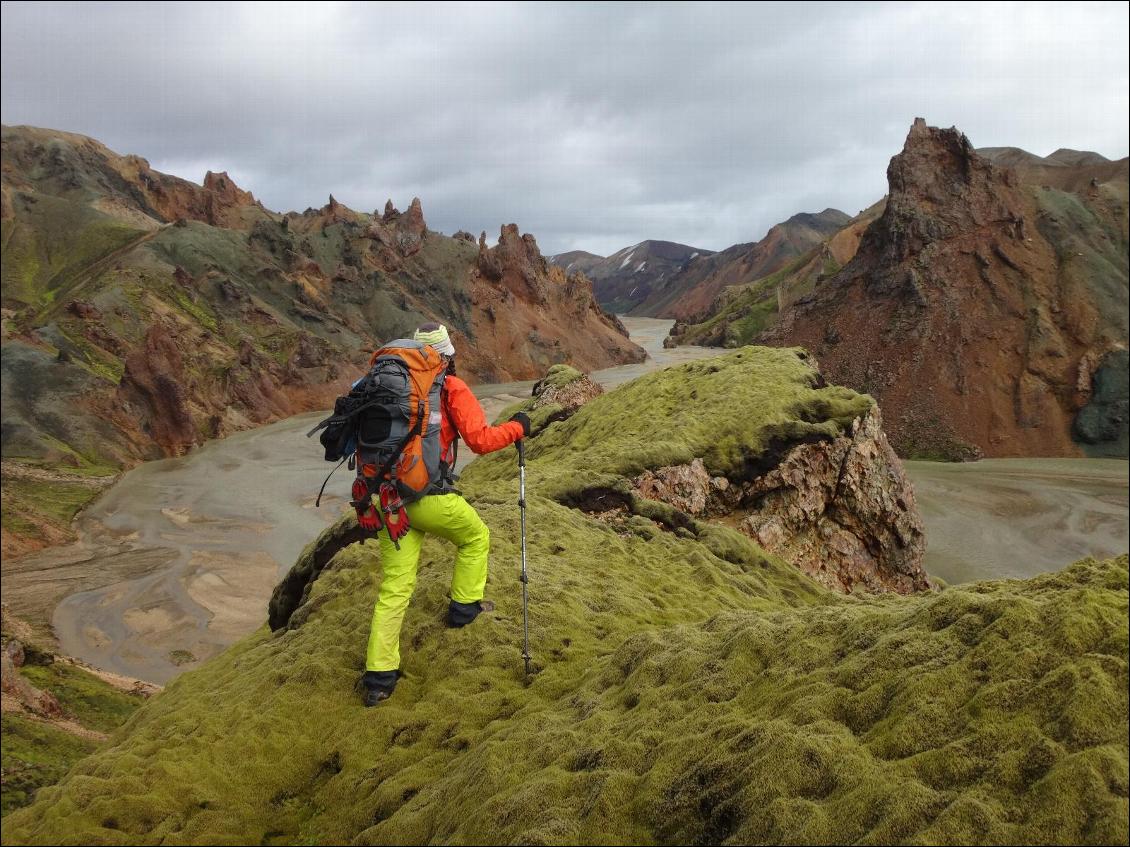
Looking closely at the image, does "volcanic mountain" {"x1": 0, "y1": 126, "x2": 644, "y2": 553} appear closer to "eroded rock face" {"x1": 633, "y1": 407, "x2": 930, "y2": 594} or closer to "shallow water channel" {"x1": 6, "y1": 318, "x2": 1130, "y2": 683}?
"shallow water channel" {"x1": 6, "y1": 318, "x2": 1130, "y2": 683}

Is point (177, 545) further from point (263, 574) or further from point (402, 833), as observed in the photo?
point (402, 833)

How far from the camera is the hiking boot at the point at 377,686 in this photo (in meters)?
7.71

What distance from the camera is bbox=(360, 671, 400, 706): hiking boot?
7707mm

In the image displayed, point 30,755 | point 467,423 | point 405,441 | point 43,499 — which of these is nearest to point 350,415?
point 405,441

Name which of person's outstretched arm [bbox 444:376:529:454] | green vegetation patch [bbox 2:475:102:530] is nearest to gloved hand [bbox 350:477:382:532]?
person's outstretched arm [bbox 444:376:529:454]

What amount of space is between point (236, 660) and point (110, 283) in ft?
231

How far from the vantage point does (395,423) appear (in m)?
7.39

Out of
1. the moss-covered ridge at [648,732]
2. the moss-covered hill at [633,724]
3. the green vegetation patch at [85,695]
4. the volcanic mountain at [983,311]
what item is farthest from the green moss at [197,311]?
the moss-covered ridge at [648,732]

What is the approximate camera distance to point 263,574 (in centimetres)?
2850

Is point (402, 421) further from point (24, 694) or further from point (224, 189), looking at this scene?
point (224, 189)

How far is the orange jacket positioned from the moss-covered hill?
2.57 metres

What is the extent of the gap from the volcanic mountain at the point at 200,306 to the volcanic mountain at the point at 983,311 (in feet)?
152

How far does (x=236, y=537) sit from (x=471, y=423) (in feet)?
97.6

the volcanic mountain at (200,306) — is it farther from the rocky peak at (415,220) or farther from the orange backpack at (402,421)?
the orange backpack at (402,421)
